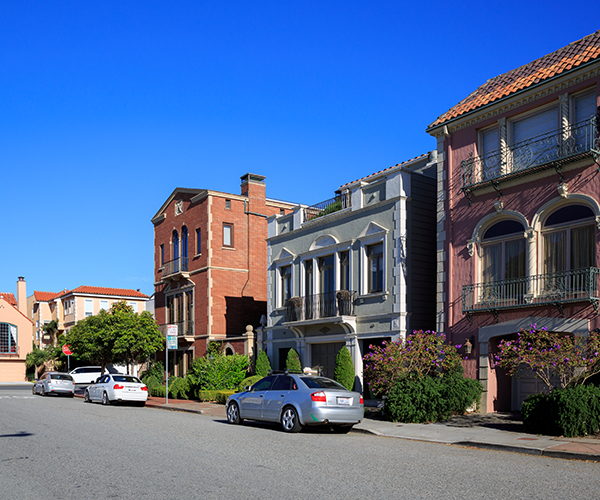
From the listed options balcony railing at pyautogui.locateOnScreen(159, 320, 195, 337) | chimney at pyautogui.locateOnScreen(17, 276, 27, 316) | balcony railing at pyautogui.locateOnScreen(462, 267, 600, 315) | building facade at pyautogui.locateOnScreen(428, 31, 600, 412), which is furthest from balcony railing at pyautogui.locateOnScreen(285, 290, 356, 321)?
chimney at pyautogui.locateOnScreen(17, 276, 27, 316)

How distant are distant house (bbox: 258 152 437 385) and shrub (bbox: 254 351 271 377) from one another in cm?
56

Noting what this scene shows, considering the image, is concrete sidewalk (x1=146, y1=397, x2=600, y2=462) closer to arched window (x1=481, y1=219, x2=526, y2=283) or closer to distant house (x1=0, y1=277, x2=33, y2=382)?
arched window (x1=481, y1=219, x2=526, y2=283)

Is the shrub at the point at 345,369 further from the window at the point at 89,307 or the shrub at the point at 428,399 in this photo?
the window at the point at 89,307

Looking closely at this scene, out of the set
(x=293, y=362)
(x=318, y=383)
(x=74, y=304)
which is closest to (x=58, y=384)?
(x=293, y=362)

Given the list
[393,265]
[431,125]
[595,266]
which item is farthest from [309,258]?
[595,266]

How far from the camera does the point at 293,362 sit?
80.7ft

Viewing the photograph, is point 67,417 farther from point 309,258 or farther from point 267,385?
point 309,258

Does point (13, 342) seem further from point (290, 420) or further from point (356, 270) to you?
point (290, 420)

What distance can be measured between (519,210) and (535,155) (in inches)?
60.0

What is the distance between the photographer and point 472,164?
1864cm

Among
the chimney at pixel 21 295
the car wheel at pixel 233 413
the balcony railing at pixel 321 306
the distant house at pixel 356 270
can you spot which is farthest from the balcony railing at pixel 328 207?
the chimney at pixel 21 295

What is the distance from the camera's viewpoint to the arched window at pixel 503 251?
1741 centimetres

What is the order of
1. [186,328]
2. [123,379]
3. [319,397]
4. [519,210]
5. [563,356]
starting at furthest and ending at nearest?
[186,328] → [123,379] → [519,210] → [319,397] → [563,356]

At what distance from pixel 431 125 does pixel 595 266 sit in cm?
690
